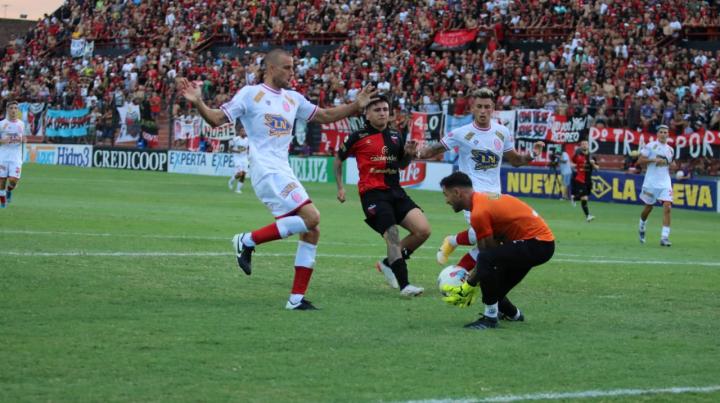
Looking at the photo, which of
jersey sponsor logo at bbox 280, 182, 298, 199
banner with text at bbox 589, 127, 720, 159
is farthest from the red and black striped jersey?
banner with text at bbox 589, 127, 720, 159

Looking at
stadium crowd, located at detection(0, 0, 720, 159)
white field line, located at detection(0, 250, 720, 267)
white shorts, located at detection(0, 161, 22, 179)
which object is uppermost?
stadium crowd, located at detection(0, 0, 720, 159)

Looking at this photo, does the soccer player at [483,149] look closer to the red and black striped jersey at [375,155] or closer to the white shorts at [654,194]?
the red and black striped jersey at [375,155]

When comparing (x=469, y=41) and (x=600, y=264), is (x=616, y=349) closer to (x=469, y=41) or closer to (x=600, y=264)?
(x=600, y=264)

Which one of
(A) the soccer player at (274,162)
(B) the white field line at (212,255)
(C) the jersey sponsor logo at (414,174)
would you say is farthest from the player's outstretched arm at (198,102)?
(C) the jersey sponsor logo at (414,174)

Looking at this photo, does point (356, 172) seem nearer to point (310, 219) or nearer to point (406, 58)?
point (406, 58)

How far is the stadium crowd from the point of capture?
3700cm

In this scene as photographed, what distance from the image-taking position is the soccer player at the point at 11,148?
82.3 feet

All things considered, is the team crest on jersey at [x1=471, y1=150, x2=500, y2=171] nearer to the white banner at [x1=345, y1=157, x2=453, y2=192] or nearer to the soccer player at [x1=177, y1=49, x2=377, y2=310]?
the soccer player at [x1=177, y1=49, x2=377, y2=310]

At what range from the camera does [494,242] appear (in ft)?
30.4

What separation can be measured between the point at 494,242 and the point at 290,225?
207 cm

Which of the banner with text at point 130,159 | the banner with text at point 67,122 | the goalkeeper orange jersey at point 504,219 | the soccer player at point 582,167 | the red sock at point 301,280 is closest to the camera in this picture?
Answer: the goalkeeper orange jersey at point 504,219

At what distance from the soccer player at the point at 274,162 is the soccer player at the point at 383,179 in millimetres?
1812

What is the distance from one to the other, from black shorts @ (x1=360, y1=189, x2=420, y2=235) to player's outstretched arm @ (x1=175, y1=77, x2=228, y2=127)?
255cm

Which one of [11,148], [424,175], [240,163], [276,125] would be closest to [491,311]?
[276,125]
